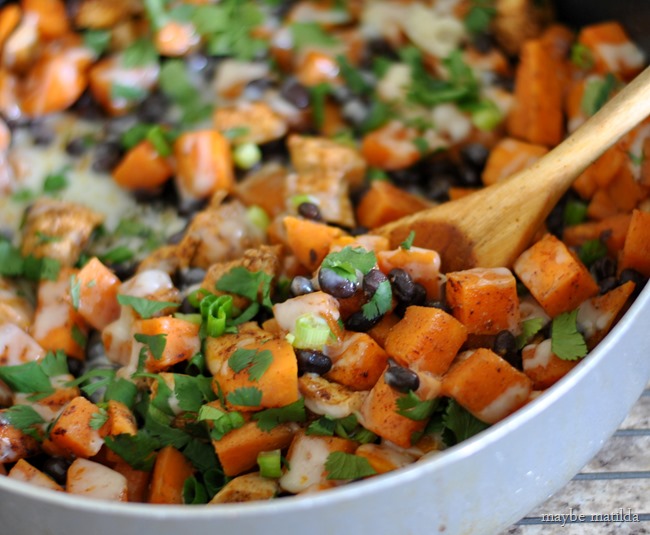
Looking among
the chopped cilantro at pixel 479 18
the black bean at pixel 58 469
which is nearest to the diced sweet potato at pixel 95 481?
the black bean at pixel 58 469

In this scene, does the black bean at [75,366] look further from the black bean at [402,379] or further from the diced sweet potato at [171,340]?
the black bean at [402,379]

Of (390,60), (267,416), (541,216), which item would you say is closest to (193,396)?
(267,416)

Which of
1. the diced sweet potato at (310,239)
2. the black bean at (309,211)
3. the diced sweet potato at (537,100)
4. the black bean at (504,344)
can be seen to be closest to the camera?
the black bean at (504,344)

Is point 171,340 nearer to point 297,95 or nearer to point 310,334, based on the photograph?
point 310,334

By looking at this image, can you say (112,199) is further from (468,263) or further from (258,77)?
(468,263)

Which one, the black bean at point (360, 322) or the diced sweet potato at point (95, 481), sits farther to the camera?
the black bean at point (360, 322)

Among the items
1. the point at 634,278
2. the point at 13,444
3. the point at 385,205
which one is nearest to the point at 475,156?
the point at 385,205
